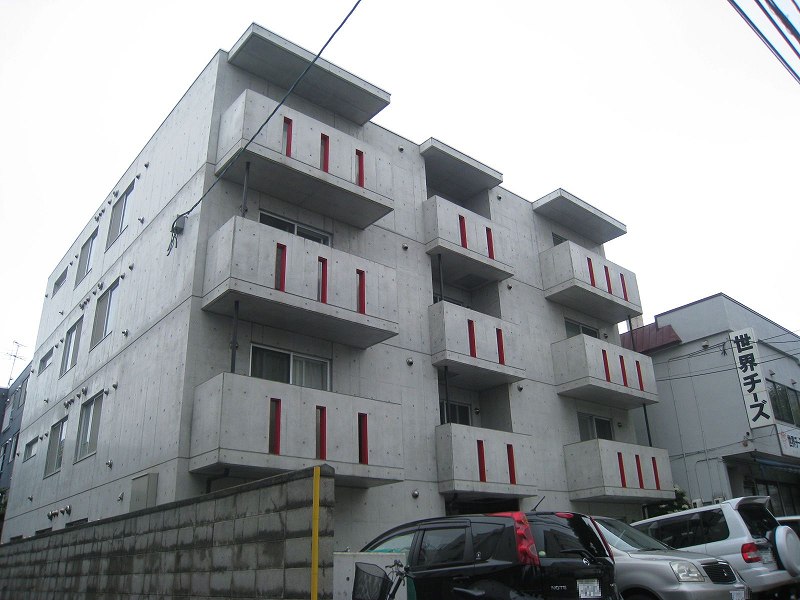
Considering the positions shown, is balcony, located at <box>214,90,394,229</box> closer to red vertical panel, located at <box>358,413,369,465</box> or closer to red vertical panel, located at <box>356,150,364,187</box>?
red vertical panel, located at <box>356,150,364,187</box>

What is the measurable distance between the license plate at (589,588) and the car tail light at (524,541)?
59cm

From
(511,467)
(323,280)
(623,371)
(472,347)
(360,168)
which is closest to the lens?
(323,280)

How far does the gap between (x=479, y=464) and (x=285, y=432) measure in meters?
5.12

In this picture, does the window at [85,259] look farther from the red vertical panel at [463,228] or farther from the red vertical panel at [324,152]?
the red vertical panel at [463,228]

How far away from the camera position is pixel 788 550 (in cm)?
954

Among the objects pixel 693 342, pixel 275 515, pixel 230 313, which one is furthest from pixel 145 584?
pixel 693 342

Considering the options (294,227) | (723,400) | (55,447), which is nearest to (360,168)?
(294,227)

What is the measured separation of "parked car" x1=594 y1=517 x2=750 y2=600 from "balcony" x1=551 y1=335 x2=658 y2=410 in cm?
951

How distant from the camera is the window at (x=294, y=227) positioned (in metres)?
14.1

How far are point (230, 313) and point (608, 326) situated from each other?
13455mm

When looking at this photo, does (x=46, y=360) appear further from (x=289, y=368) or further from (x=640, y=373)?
(x=640, y=373)

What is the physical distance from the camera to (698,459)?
818 inches

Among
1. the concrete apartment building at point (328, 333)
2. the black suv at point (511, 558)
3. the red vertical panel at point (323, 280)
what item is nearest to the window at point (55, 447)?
the concrete apartment building at point (328, 333)

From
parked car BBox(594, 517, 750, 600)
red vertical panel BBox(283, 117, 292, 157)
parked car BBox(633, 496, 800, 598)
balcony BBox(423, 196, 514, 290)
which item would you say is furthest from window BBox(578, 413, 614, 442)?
red vertical panel BBox(283, 117, 292, 157)
